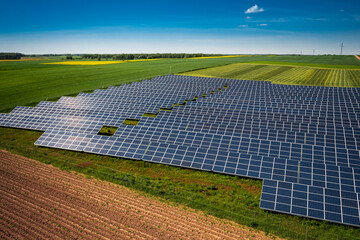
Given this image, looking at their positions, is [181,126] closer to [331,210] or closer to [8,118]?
[331,210]

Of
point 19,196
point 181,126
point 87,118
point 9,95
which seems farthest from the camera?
point 9,95

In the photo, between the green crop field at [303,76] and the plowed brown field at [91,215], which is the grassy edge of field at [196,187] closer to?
the plowed brown field at [91,215]

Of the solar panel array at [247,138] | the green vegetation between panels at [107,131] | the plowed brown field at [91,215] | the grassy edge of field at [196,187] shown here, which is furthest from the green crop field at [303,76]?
the plowed brown field at [91,215]

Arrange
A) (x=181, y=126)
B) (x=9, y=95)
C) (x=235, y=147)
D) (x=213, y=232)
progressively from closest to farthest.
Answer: (x=213, y=232)
(x=235, y=147)
(x=181, y=126)
(x=9, y=95)

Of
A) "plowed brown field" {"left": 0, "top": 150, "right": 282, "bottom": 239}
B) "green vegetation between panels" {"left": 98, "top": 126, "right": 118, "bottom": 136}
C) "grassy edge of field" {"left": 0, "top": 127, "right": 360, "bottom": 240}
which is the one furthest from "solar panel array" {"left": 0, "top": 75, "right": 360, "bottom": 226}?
"plowed brown field" {"left": 0, "top": 150, "right": 282, "bottom": 239}

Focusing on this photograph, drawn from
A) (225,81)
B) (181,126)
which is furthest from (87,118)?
(225,81)

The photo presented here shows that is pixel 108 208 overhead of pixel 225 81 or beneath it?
beneath
